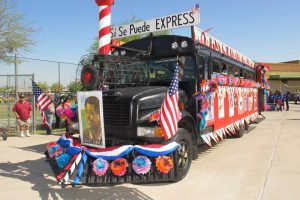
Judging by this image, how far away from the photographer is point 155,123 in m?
5.75

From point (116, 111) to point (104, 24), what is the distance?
7.63ft

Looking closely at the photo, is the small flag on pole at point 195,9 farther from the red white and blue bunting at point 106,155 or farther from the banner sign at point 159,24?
the red white and blue bunting at point 106,155

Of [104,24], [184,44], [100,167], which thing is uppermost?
[104,24]

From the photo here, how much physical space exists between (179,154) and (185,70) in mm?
1920

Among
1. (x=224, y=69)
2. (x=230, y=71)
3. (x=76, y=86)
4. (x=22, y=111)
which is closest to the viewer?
(x=76, y=86)

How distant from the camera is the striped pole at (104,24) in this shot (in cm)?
731

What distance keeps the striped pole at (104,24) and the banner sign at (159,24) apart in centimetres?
77

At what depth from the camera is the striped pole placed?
731cm

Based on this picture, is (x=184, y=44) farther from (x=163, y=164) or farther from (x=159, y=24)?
(x=163, y=164)

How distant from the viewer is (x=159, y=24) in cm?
744

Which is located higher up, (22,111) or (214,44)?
(214,44)

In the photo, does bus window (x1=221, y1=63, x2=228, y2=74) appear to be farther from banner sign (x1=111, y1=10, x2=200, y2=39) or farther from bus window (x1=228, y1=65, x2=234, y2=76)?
banner sign (x1=111, y1=10, x2=200, y2=39)

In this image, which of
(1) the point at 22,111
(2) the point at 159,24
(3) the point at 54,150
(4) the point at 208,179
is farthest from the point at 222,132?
(1) the point at 22,111

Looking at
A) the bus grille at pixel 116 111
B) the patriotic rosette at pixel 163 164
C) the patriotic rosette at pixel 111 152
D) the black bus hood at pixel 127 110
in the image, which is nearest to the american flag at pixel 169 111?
the patriotic rosette at pixel 163 164
